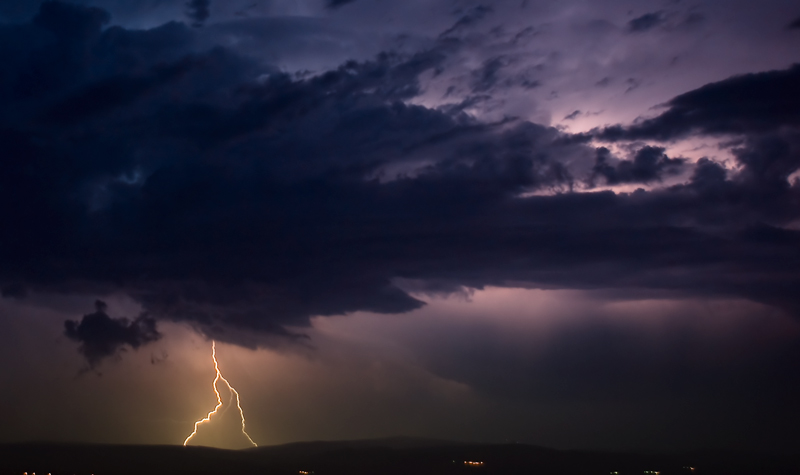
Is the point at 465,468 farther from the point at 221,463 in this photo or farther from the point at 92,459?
the point at 92,459

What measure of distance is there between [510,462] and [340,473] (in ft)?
129

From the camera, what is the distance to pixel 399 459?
172000 millimetres

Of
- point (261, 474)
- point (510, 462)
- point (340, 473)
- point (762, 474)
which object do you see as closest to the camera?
point (261, 474)

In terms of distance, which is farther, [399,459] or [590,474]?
[399,459]

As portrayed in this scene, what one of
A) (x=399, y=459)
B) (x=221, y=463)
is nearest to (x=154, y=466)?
(x=221, y=463)

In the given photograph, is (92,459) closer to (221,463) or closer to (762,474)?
(221,463)

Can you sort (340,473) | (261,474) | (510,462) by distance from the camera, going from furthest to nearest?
1. (510,462)
2. (340,473)
3. (261,474)

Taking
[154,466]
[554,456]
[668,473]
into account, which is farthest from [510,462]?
[154,466]

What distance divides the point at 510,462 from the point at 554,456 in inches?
627

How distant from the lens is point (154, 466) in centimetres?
14938

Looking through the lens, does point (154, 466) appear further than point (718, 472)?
A: No

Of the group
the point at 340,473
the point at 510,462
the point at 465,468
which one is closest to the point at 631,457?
the point at 510,462

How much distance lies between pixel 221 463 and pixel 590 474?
76266 mm

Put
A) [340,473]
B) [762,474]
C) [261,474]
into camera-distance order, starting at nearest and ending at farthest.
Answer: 1. [261,474]
2. [340,473]
3. [762,474]
